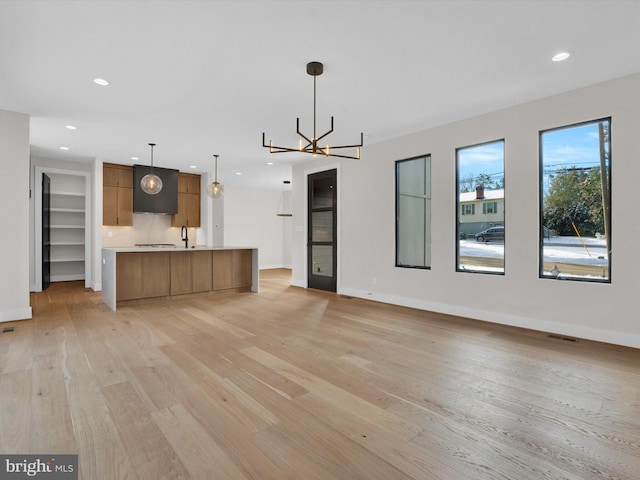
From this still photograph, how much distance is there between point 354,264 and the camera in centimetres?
630

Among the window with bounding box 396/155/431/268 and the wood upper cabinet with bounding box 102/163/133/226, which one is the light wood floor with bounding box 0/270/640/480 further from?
the wood upper cabinet with bounding box 102/163/133/226

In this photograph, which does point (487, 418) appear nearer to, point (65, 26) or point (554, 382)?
point (554, 382)

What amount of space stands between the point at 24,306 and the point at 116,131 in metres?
2.80

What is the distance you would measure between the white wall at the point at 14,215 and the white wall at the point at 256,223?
6.13m

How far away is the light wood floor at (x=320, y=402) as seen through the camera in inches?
65.7

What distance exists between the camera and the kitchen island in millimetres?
5316

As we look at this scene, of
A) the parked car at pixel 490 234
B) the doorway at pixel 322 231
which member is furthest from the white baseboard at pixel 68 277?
the parked car at pixel 490 234

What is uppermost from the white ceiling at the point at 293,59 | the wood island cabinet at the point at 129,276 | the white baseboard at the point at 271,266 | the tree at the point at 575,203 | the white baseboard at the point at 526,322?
the white ceiling at the point at 293,59

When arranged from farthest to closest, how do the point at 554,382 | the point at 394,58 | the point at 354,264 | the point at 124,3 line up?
1. the point at 354,264
2. the point at 394,58
3. the point at 554,382
4. the point at 124,3

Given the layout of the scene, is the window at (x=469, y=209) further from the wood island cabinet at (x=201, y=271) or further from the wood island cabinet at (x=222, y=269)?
the wood island cabinet at (x=201, y=271)

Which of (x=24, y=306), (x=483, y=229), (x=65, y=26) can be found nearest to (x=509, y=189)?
(x=483, y=229)

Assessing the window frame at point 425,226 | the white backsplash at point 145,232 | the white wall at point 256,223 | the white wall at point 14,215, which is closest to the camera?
the white wall at point 14,215

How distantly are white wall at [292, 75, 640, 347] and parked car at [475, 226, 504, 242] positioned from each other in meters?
0.15

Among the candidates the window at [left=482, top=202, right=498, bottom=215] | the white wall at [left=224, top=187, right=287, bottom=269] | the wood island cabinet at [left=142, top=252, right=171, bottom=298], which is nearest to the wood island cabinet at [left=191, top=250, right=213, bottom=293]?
the wood island cabinet at [left=142, top=252, right=171, bottom=298]
